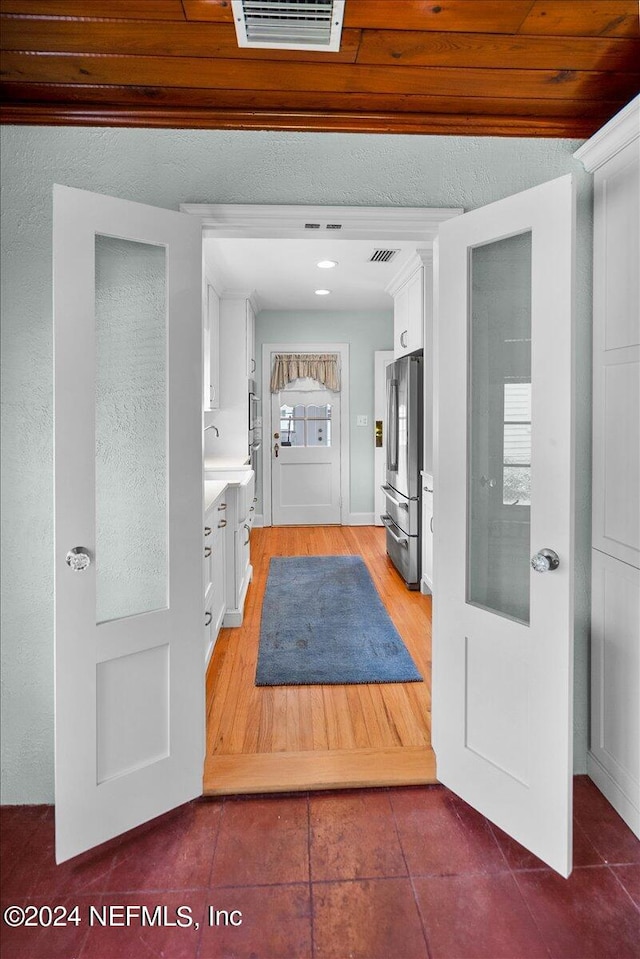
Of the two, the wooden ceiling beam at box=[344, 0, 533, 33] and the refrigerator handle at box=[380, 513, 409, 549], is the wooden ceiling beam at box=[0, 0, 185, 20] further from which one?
the refrigerator handle at box=[380, 513, 409, 549]

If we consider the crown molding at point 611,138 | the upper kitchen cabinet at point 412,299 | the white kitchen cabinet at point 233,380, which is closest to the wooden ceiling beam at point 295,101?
the crown molding at point 611,138

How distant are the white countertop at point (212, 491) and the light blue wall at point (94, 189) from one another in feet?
2.73

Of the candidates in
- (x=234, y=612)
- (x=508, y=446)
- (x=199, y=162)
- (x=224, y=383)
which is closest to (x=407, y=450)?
(x=234, y=612)

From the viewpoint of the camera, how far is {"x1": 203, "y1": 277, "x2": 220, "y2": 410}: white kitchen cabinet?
4.47m

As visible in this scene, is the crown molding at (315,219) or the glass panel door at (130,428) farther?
the crown molding at (315,219)

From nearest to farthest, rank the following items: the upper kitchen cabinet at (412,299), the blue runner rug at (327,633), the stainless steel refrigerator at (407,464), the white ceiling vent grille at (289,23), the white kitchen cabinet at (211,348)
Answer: the white ceiling vent grille at (289,23), the blue runner rug at (327,633), the upper kitchen cabinet at (412,299), the stainless steel refrigerator at (407,464), the white kitchen cabinet at (211,348)

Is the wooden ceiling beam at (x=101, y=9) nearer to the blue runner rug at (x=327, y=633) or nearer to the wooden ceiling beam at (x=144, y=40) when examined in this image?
the wooden ceiling beam at (x=144, y=40)

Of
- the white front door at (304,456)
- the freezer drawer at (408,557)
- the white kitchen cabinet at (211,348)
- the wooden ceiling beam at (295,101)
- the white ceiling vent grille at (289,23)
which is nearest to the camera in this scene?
the white ceiling vent grille at (289,23)

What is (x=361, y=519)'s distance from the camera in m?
6.98

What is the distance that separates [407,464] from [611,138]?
2687 mm

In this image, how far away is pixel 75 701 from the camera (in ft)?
5.69

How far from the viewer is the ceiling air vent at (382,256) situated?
4298mm

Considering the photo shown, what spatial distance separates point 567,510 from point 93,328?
4.86ft

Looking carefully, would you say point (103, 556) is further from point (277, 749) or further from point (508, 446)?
point (508, 446)
